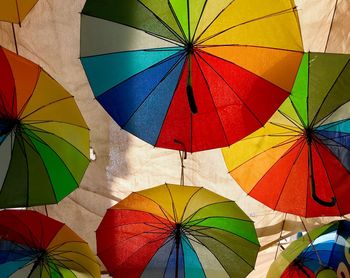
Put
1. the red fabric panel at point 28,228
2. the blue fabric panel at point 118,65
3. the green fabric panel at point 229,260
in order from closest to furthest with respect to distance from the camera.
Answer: the blue fabric panel at point 118,65 < the red fabric panel at point 28,228 < the green fabric panel at point 229,260

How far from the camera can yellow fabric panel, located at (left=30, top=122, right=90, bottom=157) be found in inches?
115

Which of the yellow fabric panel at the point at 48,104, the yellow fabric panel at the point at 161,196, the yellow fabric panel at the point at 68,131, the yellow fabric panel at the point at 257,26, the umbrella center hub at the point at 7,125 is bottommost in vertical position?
the yellow fabric panel at the point at 161,196

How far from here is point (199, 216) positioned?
3230 millimetres

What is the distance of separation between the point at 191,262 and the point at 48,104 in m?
1.29

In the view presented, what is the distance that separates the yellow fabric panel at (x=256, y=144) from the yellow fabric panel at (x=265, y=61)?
1.53 feet

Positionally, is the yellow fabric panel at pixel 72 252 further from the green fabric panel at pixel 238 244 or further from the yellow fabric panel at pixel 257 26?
the yellow fabric panel at pixel 257 26

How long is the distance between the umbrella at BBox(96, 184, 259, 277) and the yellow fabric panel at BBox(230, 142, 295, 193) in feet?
0.51

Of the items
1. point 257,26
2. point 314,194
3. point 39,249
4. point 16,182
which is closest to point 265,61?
point 257,26

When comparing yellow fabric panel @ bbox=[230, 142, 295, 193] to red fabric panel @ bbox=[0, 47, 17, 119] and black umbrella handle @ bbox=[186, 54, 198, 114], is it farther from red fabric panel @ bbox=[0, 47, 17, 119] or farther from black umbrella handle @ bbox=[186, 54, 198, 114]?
red fabric panel @ bbox=[0, 47, 17, 119]

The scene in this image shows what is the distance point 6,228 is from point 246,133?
1.44 meters

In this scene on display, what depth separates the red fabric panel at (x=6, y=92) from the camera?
2670 mm

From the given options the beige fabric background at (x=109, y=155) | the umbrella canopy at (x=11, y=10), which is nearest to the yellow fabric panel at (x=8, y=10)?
the umbrella canopy at (x=11, y=10)

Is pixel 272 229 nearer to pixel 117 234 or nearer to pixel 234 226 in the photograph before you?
pixel 234 226

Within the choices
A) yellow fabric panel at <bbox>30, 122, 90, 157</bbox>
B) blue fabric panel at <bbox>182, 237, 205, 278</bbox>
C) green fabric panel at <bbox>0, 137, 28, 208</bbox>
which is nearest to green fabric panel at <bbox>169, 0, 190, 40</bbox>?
yellow fabric panel at <bbox>30, 122, 90, 157</bbox>
